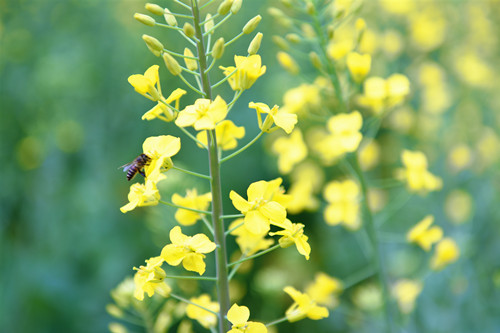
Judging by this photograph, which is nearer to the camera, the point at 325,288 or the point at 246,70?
the point at 246,70

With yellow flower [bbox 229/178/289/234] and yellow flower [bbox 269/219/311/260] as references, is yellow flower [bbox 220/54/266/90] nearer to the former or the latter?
yellow flower [bbox 229/178/289/234]

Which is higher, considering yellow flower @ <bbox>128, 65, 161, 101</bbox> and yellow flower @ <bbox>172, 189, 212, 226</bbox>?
yellow flower @ <bbox>128, 65, 161, 101</bbox>

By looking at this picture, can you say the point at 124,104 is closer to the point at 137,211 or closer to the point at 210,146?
the point at 137,211

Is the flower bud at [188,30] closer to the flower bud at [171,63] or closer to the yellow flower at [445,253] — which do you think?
the flower bud at [171,63]

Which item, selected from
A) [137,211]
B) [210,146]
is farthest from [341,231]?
[210,146]

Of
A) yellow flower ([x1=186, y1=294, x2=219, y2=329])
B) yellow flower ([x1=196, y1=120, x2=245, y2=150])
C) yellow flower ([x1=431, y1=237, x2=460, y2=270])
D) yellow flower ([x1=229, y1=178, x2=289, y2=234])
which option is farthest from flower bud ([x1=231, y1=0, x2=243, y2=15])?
yellow flower ([x1=431, y1=237, x2=460, y2=270])

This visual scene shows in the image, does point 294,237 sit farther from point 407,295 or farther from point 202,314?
point 407,295

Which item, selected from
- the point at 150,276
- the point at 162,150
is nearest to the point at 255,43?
the point at 162,150
